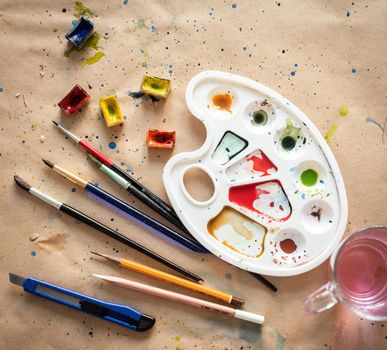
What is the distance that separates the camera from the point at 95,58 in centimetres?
85

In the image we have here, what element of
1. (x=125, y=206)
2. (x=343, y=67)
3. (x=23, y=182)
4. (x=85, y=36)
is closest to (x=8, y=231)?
(x=23, y=182)

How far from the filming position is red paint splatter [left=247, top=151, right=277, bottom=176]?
82cm

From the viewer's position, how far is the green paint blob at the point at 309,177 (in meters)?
0.82

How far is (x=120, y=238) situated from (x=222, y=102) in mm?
270

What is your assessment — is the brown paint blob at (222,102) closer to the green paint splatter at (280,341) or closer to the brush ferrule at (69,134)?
the brush ferrule at (69,134)

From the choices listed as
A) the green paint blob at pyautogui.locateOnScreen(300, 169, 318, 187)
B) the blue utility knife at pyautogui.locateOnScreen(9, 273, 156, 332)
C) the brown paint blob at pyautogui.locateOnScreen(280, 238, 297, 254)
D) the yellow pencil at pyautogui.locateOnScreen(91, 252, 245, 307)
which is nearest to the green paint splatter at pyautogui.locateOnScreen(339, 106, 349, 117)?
the green paint blob at pyautogui.locateOnScreen(300, 169, 318, 187)

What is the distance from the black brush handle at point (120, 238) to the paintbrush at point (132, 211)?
36 millimetres

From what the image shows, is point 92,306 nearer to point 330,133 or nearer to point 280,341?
point 280,341

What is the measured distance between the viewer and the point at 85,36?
0.84 metres

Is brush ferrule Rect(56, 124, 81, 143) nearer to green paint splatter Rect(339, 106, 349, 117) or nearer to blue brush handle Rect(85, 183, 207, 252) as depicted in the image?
blue brush handle Rect(85, 183, 207, 252)

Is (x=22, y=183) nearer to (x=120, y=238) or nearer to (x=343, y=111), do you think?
(x=120, y=238)

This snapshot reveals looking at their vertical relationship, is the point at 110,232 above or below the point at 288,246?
below

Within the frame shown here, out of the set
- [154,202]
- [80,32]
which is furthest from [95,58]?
[154,202]

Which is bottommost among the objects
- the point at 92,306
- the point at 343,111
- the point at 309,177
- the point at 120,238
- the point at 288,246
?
the point at 92,306
